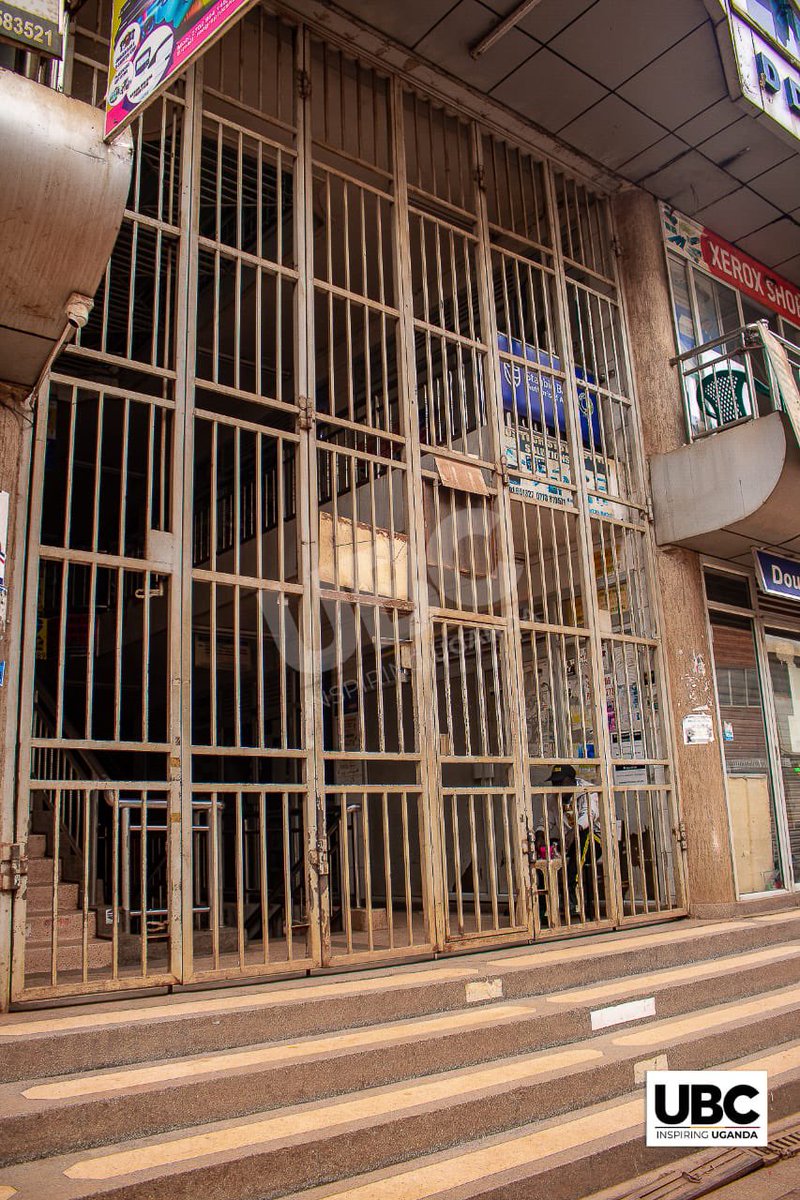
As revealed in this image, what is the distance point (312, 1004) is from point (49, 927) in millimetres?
2325

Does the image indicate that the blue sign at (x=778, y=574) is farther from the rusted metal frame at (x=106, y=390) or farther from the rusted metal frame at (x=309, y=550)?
the rusted metal frame at (x=106, y=390)

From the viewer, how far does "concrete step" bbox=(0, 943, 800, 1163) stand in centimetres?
328

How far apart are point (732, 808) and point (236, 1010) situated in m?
5.36

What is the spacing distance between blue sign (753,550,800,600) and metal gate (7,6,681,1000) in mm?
1102

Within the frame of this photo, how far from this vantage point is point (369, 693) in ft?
36.2

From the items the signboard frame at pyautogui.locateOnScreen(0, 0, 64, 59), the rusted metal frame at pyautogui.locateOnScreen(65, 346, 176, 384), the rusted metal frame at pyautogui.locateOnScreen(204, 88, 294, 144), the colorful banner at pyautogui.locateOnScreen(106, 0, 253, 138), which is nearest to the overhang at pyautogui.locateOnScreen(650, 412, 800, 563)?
the rusted metal frame at pyautogui.locateOnScreen(204, 88, 294, 144)

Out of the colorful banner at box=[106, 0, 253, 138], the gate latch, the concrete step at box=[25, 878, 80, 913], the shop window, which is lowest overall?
the concrete step at box=[25, 878, 80, 913]

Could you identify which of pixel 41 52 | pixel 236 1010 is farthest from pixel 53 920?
pixel 41 52

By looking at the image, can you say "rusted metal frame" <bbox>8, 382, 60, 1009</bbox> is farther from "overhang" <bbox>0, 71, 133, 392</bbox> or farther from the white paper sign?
the white paper sign

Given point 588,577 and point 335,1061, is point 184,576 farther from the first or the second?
point 588,577

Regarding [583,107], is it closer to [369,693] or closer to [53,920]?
[369,693]

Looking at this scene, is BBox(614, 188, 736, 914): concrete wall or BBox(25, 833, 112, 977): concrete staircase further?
BBox(614, 188, 736, 914): concrete wall

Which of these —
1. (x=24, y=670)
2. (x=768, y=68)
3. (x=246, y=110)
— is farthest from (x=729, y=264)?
(x=24, y=670)

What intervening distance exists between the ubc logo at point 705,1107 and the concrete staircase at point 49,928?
3.12 m
